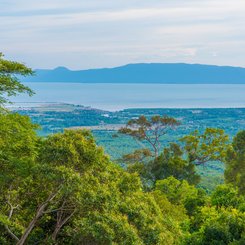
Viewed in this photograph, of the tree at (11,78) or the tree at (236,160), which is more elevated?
the tree at (11,78)

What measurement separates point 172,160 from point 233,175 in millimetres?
3794

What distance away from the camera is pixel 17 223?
43.7ft

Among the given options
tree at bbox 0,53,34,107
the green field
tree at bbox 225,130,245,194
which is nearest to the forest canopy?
tree at bbox 0,53,34,107

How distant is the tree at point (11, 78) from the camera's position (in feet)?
42.8

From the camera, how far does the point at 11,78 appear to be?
43.4ft

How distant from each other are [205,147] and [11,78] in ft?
73.9

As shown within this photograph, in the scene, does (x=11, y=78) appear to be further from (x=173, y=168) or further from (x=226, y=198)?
(x=173, y=168)

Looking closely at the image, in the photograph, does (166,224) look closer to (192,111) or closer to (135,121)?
(135,121)

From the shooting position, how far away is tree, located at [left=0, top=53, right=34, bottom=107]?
13.0m

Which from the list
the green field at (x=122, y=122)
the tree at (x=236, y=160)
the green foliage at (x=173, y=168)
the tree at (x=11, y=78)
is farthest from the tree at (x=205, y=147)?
the green field at (x=122, y=122)

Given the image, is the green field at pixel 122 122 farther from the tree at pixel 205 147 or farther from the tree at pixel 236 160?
the tree at pixel 236 160

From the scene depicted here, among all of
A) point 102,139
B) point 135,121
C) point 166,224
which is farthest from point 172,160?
point 102,139

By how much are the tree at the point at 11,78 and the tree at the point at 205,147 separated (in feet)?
70.5

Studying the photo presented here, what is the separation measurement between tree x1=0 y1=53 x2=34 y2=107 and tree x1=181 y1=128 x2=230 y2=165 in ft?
70.5
